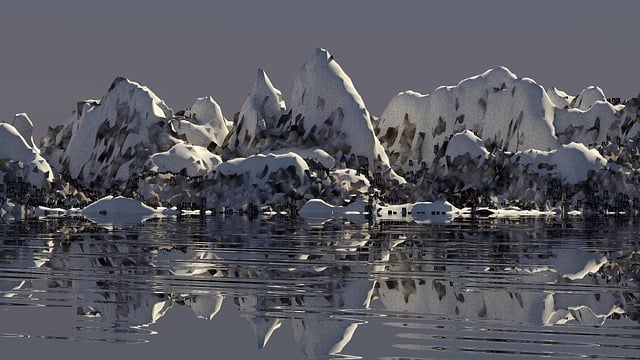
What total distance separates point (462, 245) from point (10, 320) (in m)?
43.4

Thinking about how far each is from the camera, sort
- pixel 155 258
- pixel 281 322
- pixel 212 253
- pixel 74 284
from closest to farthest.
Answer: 1. pixel 281 322
2. pixel 74 284
3. pixel 155 258
4. pixel 212 253

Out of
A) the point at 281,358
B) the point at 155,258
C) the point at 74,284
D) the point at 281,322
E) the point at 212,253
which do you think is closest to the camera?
the point at 281,358

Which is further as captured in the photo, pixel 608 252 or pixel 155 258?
pixel 608 252

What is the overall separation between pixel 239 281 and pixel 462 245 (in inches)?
1208

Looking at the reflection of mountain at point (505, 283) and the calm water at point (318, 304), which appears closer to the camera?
the calm water at point (318, 304)

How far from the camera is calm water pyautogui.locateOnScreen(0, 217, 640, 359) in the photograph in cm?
2600

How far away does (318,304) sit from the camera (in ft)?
111

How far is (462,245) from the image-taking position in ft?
229

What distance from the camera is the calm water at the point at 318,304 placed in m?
26.0

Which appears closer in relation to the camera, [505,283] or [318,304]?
[318,304]

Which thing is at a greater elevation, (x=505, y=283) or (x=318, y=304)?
(x=505, y=283)

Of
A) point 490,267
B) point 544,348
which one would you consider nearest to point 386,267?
point 490,267

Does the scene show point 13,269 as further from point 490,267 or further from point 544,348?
point 544,348

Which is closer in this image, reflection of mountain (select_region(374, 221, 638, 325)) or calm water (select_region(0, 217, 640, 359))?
calm water (select_region(0, 217, 640, 359))
